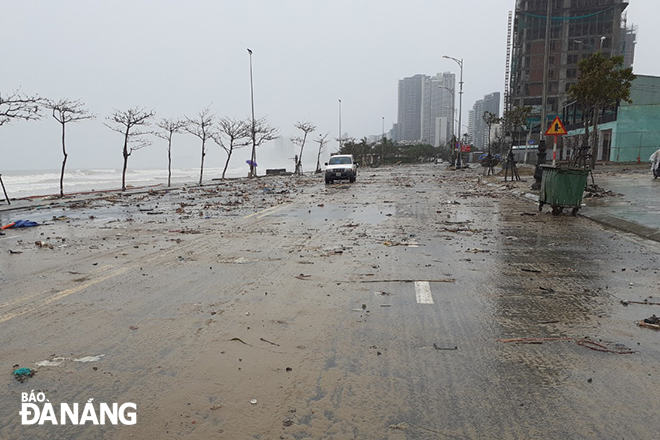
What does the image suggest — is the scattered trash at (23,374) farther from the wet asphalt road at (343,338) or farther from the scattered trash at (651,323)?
the scattered trash at (651,323)

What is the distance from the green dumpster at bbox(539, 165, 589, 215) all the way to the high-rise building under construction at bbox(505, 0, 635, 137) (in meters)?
83.5

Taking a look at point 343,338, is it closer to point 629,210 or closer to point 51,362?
point 51,362

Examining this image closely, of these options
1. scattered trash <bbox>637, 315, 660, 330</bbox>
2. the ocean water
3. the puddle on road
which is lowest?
the ocean water

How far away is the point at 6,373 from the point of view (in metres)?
3.61

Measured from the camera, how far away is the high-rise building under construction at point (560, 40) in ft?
298

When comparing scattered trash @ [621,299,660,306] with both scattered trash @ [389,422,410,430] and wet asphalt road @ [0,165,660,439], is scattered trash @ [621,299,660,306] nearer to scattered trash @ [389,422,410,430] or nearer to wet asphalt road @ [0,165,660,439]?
wet asphalt road @ [0,165,660,439]

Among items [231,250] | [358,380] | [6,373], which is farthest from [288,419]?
[231,250]

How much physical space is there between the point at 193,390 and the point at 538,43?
106 metres

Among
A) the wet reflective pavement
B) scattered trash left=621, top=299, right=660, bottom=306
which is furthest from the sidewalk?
scattered trash left=621, top=299, right=660, bottom=306

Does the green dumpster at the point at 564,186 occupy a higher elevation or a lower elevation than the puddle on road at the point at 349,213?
higher

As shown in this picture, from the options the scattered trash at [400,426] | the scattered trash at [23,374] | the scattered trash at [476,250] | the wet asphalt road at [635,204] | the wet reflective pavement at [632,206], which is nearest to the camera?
the scattered trash at [400,426]

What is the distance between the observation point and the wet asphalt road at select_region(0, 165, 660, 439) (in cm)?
298

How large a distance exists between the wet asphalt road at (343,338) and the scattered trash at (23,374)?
63 mm

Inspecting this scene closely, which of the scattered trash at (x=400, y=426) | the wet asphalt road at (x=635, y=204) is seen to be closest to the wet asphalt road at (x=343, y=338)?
the scattered trash at (x=400, y=426)
